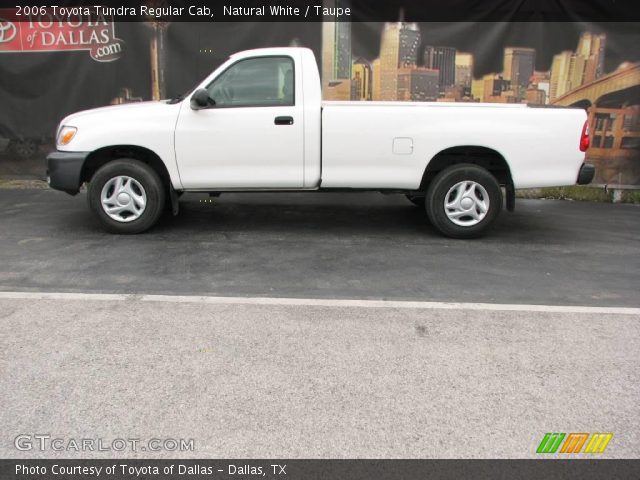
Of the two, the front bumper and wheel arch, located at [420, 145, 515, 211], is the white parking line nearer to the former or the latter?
the front bumper

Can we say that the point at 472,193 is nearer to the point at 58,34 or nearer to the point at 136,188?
the point at 136,188

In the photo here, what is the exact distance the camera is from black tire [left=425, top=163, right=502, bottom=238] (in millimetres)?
6316

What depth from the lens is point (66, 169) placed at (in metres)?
6.22

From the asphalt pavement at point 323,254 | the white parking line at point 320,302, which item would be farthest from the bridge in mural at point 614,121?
the white parking line at point 320,302

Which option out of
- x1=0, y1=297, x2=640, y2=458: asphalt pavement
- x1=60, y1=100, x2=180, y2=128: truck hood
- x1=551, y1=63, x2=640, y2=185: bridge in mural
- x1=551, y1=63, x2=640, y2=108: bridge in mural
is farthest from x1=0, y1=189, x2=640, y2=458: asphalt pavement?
x1=551, y1=63, x2=640, y2=108: bridge in mural

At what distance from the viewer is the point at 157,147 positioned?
20.3 feet

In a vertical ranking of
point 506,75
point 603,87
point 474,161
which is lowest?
point 474,161

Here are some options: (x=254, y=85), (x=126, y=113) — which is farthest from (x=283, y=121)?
(x=126, y=113)

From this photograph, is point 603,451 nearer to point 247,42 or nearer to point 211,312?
point 211,312

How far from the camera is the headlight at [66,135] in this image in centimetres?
625

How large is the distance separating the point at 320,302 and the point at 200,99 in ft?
8.99

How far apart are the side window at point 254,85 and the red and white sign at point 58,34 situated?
398cm
